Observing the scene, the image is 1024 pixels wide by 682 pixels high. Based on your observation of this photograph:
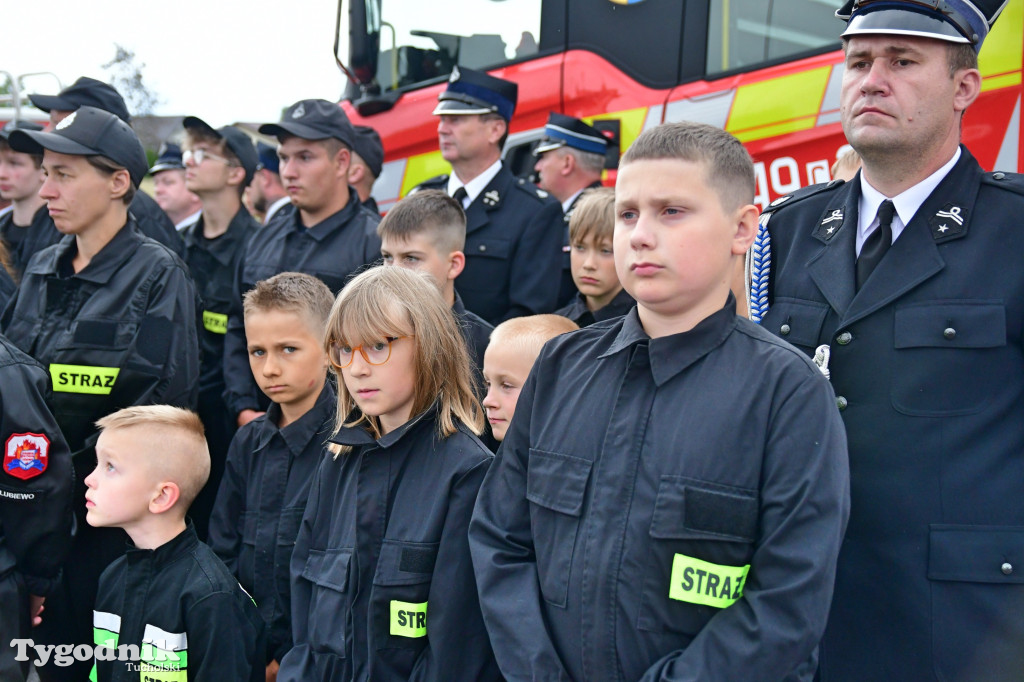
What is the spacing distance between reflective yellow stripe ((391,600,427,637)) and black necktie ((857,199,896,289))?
130cm

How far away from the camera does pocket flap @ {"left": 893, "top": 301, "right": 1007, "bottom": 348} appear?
1941 millimetres

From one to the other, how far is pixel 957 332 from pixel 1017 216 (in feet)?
0.97

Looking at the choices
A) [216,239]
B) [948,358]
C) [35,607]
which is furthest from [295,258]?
[948,358]

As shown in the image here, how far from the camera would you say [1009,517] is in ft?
6.29

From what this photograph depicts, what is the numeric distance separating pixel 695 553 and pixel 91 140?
308 centimetres


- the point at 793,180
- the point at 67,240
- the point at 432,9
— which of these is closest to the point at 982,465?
the point at 793,180

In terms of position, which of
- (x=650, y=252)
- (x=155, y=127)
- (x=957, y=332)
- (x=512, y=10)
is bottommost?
(x=957, y=332)

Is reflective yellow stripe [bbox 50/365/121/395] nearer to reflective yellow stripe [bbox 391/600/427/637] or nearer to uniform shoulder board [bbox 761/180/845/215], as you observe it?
reflective yellow stripe [bbox 391/600/427/637]

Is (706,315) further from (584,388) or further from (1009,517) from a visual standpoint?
(1009,517)

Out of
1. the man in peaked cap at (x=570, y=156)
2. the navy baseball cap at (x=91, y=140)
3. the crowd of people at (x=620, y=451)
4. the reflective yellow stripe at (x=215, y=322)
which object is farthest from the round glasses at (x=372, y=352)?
the reflective yellow stripe at (x=215, y=322)

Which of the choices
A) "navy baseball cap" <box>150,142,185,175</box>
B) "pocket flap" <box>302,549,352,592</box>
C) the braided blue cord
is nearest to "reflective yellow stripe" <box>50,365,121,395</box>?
"pocket flap" <box>302,549,352,592</box>

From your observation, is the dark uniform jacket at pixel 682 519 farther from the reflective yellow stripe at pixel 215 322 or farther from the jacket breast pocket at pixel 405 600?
the reflective yellow stripe at pixel 215 322

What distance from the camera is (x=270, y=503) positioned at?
303 centimetres

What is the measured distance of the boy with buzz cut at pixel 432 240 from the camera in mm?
3604
